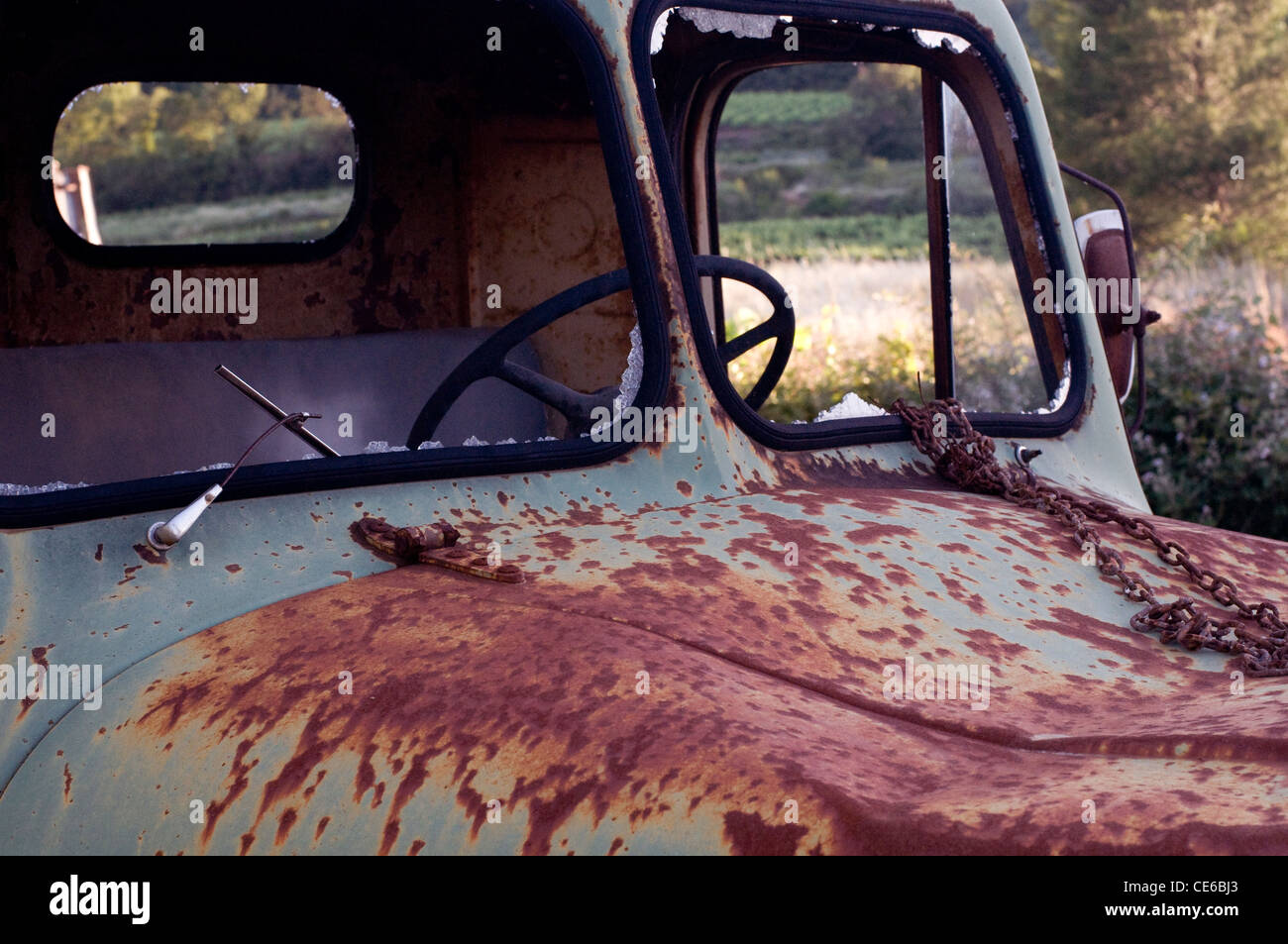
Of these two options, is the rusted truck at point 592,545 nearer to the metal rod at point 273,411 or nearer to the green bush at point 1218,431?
the metal rod at point 273,411

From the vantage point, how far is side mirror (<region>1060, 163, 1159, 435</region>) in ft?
9.25

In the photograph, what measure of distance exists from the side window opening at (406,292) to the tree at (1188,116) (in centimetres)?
2132

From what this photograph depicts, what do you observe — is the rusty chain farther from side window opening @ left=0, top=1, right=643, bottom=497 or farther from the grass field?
the grass field

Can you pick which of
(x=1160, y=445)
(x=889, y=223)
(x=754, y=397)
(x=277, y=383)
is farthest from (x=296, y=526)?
(x=889, y=223)

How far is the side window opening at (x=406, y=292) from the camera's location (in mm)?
3504

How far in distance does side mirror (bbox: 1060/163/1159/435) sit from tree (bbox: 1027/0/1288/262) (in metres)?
22.0

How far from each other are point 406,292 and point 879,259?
2198 centimetres

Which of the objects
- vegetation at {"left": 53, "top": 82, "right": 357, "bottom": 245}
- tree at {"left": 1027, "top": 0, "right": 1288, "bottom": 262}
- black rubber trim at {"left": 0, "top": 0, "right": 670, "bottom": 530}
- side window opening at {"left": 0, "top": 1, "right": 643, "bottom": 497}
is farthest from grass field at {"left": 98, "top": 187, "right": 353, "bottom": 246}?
black rubber trim at {"left": 0, "top": 0, "right": 670, "bottom": 530}

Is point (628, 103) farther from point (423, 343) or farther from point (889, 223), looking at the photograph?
point (889, 223)

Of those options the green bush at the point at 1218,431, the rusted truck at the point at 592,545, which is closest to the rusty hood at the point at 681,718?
the rusted truck at the point at 592,545

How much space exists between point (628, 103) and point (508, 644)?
993 millimetres

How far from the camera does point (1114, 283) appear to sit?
2834 mm
